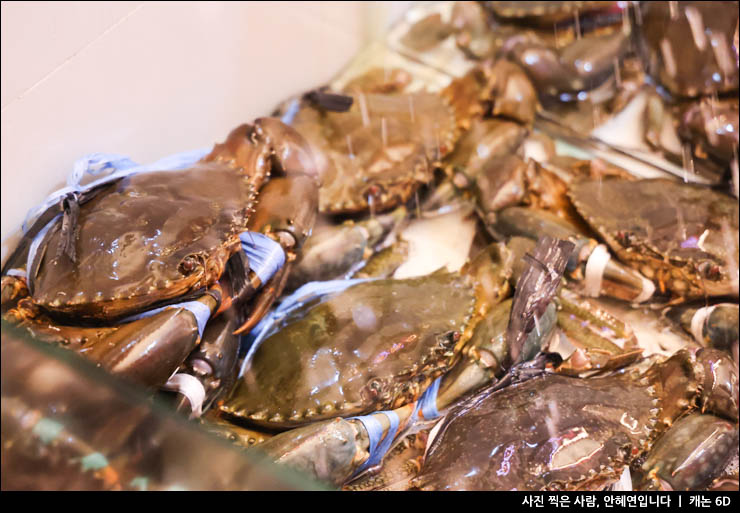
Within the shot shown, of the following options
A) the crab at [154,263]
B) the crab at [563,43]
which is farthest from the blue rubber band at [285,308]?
the crab at [563,43]

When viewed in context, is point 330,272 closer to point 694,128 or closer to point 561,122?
point 561,122

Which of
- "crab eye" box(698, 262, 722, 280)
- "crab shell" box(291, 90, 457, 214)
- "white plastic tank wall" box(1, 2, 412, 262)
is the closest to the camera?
"white plastic tank wall" box(1, 2, 412, 262)

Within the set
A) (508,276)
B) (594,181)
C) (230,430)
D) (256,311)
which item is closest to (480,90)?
(594,181)

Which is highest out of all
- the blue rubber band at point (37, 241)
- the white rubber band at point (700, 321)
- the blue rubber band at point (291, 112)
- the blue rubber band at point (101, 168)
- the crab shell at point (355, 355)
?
the blue rubber band at point (101, 168)

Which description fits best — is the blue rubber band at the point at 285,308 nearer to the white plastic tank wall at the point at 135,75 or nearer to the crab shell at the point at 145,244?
the crab shell at the point at 145,244

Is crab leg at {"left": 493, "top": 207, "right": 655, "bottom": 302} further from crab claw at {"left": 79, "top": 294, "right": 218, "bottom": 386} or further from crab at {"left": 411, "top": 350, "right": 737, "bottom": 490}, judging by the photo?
crab claw at {"left": 79, "top": 294, "right": 218, "bottom": 386}

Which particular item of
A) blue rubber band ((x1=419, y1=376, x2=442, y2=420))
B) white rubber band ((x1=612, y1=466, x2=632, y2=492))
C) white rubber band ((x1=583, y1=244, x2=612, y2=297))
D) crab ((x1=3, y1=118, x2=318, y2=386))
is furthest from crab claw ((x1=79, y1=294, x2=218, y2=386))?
white rubber band ((x1=583, y1=244, x2=612, y2=297))

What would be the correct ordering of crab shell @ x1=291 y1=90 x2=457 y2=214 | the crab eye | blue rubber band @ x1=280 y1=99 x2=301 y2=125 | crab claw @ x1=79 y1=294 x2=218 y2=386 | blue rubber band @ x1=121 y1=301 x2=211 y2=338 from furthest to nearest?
blue rubber band @ x1=280 y1=99 x2=301 y2=125
crab shell @ x1=291 y1=90 x2=457 y2=214
the crab eye
blue rubber band @ x1=121 y1=301 x2=211 y2=338
crab claw @ x1=79 y1=294 x2=218 y2=386
